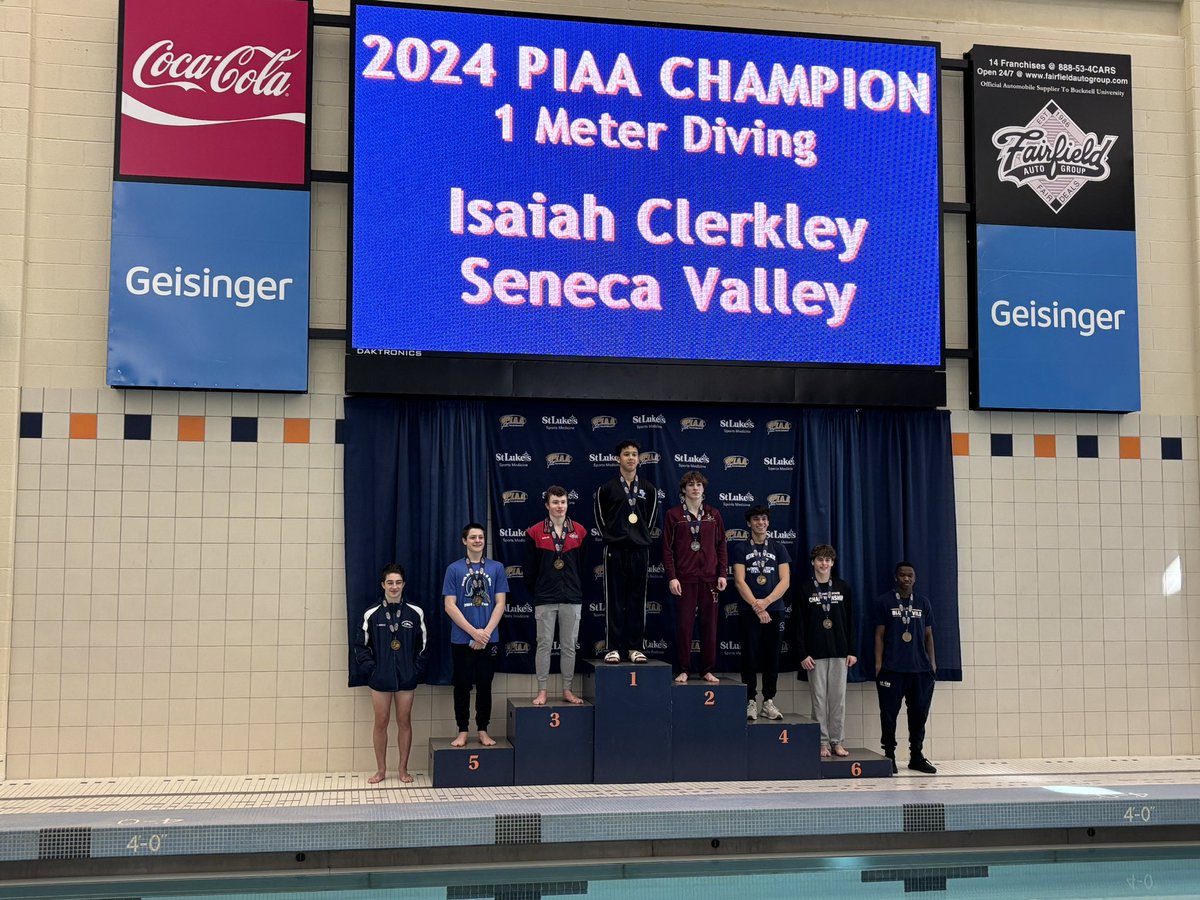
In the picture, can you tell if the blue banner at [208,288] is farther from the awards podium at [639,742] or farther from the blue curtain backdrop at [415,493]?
the awards podium at [639,742]

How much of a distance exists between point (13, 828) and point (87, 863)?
0.44 metres

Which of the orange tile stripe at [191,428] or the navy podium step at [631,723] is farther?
the orange tile stripe at [191,428]

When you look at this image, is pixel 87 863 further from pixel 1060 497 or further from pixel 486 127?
pixel 1060 497

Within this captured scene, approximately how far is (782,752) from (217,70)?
21.0 ft

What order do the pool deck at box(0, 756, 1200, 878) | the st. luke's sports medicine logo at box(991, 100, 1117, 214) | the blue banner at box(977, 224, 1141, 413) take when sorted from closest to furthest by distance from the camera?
the pool deck at box(0, 756, 1200, 878)
the blue banner at box(977, 224, 1141, 413)
the st. luke's sports medicine logo at box(991, 100, 1117, 214)

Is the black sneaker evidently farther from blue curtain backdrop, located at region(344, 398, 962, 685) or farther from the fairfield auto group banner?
the fairfield auto group banner

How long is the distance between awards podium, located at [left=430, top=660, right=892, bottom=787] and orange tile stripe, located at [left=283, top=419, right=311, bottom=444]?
2415 millimetres

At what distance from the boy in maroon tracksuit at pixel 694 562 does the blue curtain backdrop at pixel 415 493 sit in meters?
1.42

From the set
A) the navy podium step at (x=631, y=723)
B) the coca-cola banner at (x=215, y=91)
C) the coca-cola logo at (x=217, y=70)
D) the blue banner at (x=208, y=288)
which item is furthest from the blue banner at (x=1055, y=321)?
the coca-cola logo at (x=217, y=70)

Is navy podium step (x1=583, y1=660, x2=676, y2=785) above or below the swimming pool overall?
above

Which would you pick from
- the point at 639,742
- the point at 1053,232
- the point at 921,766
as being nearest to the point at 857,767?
the point at 921,766

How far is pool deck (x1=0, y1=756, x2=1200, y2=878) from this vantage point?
6633 mm

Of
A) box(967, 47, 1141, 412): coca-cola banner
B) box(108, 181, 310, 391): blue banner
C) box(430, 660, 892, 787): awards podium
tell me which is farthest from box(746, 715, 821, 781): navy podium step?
box(108, 181, 310, 391): blue banner

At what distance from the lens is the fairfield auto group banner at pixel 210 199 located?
27.8 feet
